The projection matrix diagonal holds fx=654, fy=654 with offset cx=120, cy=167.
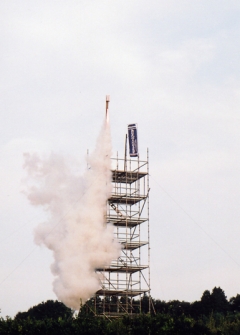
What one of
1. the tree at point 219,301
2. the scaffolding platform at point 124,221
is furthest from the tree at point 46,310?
the scaffolding platform at point 124,221

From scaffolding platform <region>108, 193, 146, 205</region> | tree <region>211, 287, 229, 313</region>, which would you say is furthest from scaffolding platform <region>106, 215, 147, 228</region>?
tree <region>211, 287, 229, 313</region>

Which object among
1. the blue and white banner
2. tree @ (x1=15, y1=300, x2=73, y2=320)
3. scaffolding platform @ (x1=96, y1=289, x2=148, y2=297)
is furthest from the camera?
tree @ (x1=15, y1=300, x2=73, y2=320)

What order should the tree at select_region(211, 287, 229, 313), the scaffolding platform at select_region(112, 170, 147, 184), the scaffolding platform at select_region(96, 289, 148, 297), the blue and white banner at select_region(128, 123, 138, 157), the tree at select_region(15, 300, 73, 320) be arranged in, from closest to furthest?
1. the scaffolding platform at select_region(96, 289, 148, 297)
2. the scaffolding platform at select_region(112, 170, 147, 184)
3. the blue and white banner at select_region(128, 123, 138, 157)
4. the tree at select_region(211, 287, 229, 313)
5. the tree at select_region(15, 300, 73, 320)

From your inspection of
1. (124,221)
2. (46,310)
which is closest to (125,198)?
(124,221)

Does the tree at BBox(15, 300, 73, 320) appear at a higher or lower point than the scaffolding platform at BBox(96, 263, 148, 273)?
higher

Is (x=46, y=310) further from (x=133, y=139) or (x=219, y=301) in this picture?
(x=133, y=139)

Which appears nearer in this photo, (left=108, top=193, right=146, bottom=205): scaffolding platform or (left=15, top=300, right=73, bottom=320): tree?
(left=108, top=193, right=146, bottom=205): scaffolding platform

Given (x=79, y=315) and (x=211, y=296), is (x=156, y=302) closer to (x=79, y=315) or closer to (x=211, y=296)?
(x=211, y=296)

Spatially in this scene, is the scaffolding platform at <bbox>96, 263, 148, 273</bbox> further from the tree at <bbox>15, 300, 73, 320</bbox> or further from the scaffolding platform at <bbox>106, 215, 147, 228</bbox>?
the tree at <bbox>15, 300, 73, 320</bbox>

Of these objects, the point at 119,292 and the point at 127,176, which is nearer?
the point at 119,292

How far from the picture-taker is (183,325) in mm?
56438

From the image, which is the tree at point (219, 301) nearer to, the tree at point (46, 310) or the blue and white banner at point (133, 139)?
the tree at point (46, 310)

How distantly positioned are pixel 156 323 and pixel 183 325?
2.47m

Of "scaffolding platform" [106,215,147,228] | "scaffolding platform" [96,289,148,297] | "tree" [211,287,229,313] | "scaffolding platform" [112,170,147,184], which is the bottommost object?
"scaffolding platform" [96,289,148,297]
